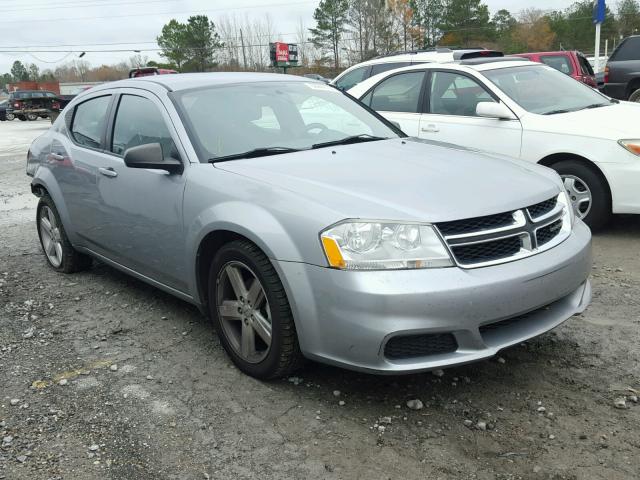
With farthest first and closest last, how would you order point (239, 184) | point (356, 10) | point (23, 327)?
point (356, 10), point (23, 327), point (239, 184)

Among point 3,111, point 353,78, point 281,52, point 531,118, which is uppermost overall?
point 281,52

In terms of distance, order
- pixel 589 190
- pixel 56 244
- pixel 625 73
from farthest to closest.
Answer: pixel 625 73 → pixel 589 190 → pixel 56 244

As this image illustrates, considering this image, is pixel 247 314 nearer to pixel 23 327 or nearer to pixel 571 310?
pixel 571 310

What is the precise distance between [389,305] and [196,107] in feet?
6.44

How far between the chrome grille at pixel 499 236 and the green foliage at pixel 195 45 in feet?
224

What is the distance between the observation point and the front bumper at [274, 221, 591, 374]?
8.93 feet

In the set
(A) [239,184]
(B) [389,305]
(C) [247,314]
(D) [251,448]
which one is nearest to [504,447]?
(B) [389,305]

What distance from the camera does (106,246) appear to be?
4566mm

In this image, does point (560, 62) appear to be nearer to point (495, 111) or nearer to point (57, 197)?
point (495, 111)

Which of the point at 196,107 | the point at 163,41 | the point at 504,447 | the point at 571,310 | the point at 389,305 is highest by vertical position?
the point at 163,41

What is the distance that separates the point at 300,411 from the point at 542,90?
478 cm

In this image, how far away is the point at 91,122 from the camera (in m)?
4.88

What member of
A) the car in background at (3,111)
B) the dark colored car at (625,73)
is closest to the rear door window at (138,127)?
the dark colored car at (625,73)

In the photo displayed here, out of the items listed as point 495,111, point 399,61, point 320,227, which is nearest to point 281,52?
point 399,61
